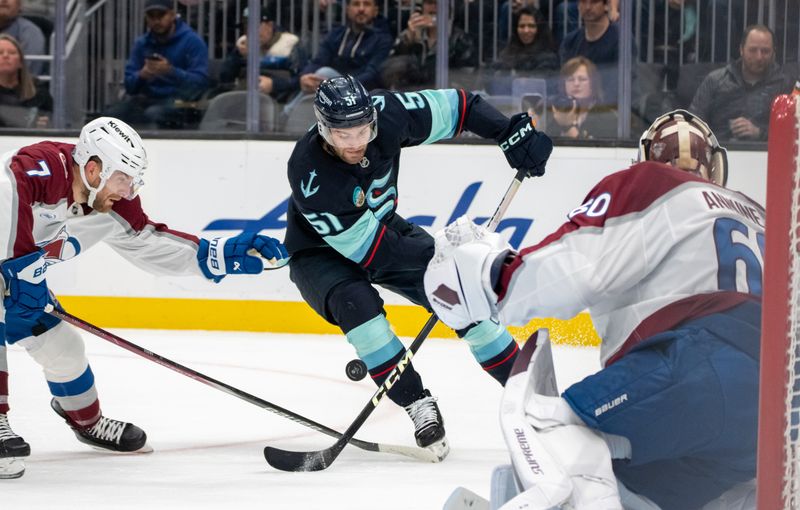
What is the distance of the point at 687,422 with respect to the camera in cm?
181

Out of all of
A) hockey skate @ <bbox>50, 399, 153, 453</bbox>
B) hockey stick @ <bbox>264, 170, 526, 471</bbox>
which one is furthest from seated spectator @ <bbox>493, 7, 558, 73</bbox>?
hockey skate @ <bbox>50, 399, 153, 453</bbox>

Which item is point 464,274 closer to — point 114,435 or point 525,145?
point 525,145

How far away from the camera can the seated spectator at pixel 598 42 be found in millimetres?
5652

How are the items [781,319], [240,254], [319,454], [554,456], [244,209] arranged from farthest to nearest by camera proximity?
[244,209] < [240,254] < [319,454] < [554,456] < [781,319]

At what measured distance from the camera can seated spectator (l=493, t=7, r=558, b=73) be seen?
5.72 metres

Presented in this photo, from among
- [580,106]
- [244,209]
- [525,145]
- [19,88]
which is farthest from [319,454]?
[19,88]

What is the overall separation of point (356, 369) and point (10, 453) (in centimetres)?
89

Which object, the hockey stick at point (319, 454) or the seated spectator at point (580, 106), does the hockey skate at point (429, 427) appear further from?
the seated spectator at point (580, 106)

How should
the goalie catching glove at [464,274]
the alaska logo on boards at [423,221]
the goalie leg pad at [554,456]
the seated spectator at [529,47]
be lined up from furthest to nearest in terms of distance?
the seated spectator at [529,47] < the alaska logo on boards at [423,221] < the goalie catching glove at [464,274] < the goalie leg pad at [554,456]

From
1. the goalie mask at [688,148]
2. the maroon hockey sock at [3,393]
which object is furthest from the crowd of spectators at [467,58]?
the goalie mask at [688,148]

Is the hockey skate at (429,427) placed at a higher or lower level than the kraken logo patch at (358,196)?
lower

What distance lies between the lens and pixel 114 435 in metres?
3.43

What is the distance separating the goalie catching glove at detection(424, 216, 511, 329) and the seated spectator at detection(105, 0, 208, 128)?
4178 millimetres

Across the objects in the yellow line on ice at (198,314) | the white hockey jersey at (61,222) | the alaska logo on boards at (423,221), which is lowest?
the yellow line on ice at (198,314)
